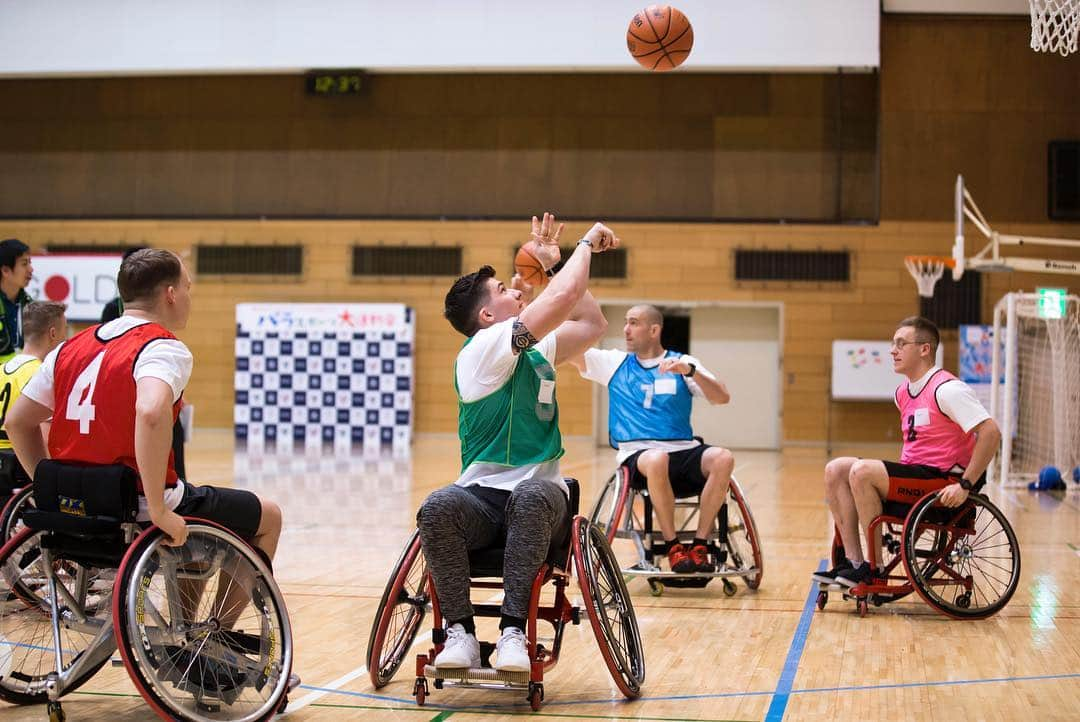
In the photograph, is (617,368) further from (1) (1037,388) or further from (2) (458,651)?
(1) (1037,388)

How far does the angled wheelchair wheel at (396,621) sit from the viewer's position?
10.7 feet

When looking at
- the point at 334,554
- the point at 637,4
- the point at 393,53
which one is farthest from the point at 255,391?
the point at 334,554

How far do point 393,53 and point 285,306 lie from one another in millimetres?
3789

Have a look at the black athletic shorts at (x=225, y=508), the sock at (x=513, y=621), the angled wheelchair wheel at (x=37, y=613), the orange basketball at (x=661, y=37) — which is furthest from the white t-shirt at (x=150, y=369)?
the orange basketball at (x=661, y=37)

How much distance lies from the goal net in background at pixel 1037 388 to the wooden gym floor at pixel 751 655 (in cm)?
362

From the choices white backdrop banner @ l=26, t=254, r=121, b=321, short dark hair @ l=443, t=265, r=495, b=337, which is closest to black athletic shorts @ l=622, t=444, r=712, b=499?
short dark hair @ l=443, t=265, r=495, b=337

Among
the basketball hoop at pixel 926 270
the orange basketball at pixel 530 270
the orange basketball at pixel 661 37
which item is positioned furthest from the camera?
the basketball hoop at pixel 926 270

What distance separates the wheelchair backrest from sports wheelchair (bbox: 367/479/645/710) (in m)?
0.75

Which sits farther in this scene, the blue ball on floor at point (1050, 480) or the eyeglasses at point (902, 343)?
the blue ball on floor at point (1050, 480)

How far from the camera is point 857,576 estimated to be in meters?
4.82

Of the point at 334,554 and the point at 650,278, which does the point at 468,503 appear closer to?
the point at 334,554

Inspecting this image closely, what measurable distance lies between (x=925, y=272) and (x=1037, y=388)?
337 cm

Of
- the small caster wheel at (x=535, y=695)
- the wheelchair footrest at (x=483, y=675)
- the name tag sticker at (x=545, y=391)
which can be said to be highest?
the name tag sticker at (x=545, y=391)

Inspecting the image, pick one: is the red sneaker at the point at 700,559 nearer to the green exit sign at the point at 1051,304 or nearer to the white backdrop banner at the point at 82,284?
the green exit sign at the point at 1051,304
